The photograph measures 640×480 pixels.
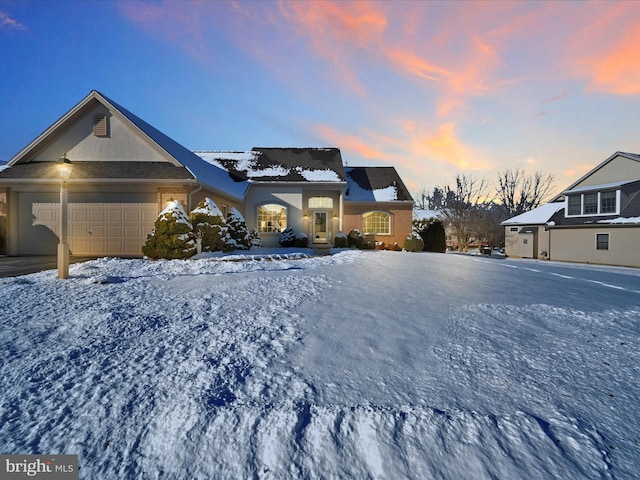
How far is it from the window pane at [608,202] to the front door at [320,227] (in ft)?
64.0

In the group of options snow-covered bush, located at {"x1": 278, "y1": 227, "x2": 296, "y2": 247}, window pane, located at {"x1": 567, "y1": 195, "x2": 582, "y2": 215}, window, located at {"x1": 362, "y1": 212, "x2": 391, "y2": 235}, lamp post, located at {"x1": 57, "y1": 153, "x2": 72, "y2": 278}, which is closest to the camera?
lamp post, located at {"x1": 57, "y1": 153, "x2": 72, "y2": 278}

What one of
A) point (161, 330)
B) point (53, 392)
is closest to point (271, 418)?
point (53, 392)

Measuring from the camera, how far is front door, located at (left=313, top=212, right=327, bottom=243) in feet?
60.0

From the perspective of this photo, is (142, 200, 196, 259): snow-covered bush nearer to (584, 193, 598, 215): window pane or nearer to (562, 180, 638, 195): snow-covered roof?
(562, 180, 638, 195): snow-covered roof

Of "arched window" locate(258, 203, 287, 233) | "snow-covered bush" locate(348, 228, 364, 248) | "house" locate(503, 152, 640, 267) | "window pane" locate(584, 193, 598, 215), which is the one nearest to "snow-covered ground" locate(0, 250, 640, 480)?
"snow-covered bush" locate(348, 228, 364, 248)

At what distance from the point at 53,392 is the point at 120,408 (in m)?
0.77

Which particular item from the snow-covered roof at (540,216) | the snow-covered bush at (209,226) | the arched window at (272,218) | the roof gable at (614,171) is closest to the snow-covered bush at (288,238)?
the arched window at (272,218)

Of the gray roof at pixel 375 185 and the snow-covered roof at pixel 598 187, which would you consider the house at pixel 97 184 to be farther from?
the snow-covered roof at pixel 598 187

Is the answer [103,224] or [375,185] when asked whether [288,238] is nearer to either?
[103,224]

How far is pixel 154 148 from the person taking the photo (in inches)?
475

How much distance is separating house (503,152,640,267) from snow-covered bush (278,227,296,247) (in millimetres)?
20584

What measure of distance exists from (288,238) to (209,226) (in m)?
6.12

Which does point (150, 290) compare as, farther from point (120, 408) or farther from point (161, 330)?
point (120, 408)

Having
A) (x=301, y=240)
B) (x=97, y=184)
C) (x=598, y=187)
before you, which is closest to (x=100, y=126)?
(x=97, y=184)
